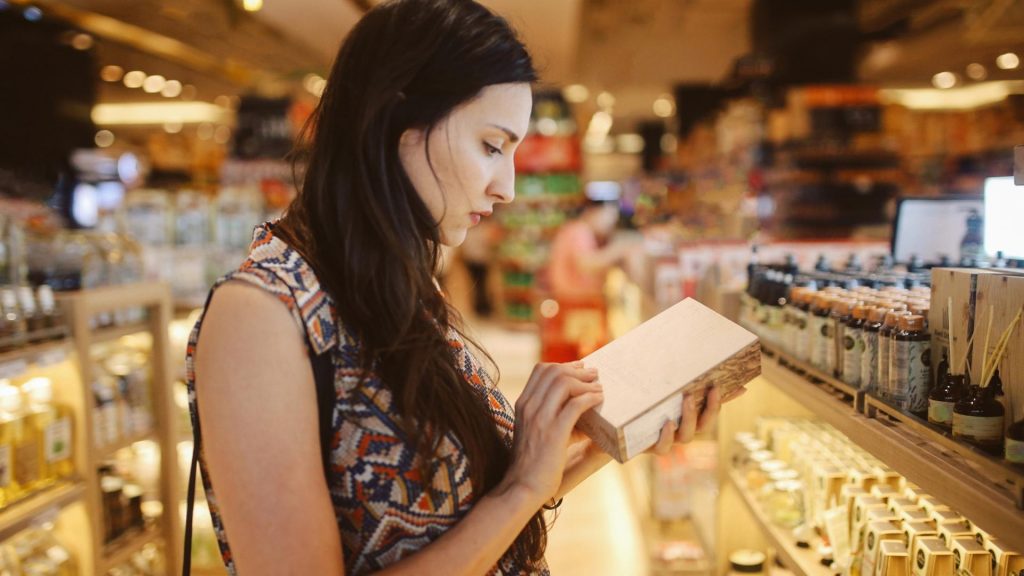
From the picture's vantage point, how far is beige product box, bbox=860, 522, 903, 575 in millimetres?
1601

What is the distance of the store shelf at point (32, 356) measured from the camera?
2332 mm

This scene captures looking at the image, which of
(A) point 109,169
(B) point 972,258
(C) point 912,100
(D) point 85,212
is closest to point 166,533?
(B) point 972,258

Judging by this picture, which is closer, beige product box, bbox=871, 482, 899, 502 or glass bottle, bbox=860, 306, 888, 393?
glass bottle, bbox=860, 306, 888, 393

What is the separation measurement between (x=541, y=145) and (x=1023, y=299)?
10.9 metres

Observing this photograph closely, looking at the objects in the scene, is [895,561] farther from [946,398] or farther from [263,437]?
[263,437]

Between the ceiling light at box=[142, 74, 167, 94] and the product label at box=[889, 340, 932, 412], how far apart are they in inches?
510

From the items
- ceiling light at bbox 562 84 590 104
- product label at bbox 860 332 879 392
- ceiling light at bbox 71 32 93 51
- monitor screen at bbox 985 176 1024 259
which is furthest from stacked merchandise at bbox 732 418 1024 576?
ceiling light at bbox 562 84 590 104

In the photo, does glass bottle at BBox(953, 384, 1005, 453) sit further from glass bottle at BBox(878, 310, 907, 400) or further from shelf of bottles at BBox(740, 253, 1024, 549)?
glass bottle at BBox(878, 310, 907, 400)

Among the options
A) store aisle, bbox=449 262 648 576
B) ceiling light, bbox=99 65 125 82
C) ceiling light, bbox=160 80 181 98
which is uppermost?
ceiling light, bbox=160 80 181 98

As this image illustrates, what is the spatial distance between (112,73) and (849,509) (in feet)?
41.1

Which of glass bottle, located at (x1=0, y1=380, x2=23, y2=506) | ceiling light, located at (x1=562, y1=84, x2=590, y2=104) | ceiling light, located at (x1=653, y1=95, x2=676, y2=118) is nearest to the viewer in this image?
glass bottle, located at (x1=0, y1=380, x2=23, y2=506)


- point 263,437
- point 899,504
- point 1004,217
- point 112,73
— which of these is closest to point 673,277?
point 1004,217

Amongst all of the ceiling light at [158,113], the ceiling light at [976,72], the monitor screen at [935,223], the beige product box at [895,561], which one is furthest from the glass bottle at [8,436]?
the ceiling light at [158,113]

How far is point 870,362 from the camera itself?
1.61 meters
